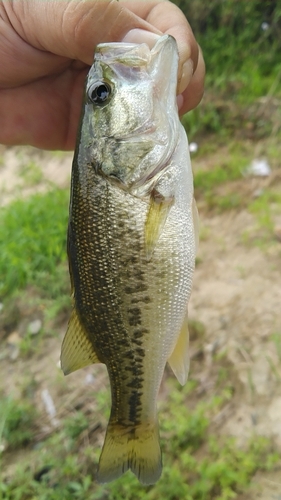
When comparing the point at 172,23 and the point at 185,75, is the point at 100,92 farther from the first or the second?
the point at 172,23

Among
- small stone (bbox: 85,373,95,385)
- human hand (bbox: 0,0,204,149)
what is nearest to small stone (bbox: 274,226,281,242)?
human hand (bbox: 0,0,204,149)

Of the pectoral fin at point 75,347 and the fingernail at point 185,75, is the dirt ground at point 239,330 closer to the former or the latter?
the pectoral fin at point 75,347

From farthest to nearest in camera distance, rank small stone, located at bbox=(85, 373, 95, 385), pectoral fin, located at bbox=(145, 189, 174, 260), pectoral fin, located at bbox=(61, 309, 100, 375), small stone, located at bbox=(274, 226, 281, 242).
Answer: small stone, located at bbox=(274, 226, 281, 242), small stone, located at bbox=(85, 373, 95, 385), pectoral fin, located at bbox=(61, 309, 100, 375), pectoral fin, located at bbox=(145, 189, 174, 260)

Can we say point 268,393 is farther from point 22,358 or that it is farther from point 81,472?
point 22,358

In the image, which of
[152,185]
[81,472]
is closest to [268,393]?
[81,472]

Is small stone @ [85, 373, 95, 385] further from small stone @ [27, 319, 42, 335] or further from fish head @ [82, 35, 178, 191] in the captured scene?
fish head @ [82, 35, 178, 191]

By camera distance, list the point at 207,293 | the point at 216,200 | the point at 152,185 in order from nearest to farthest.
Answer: the point at 152,185 < the point at 207,293 < the point at 216,200
